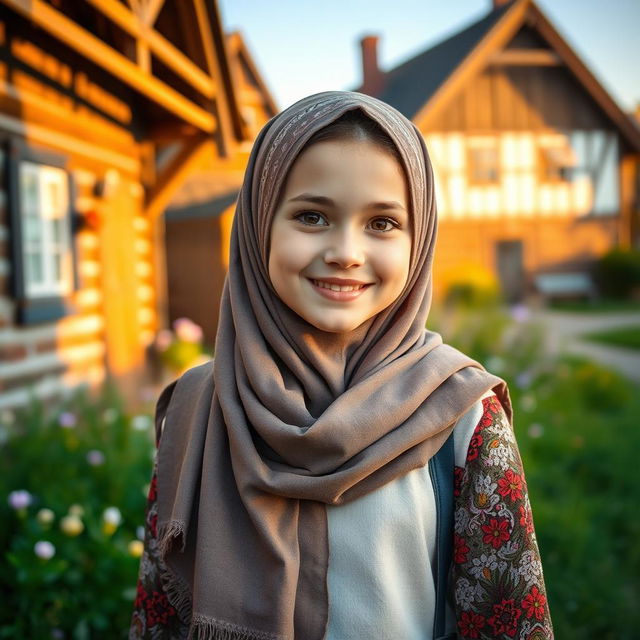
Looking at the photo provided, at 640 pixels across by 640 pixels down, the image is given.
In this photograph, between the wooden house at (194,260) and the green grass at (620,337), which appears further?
the green grass at (620,337)

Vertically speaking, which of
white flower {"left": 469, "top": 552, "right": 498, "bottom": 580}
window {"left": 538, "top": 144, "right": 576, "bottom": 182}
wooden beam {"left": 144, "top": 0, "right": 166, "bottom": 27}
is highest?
window {"left": 538, "top": 144, "right": 576, "bottom": 182}

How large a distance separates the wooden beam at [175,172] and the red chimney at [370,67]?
44.4 feet

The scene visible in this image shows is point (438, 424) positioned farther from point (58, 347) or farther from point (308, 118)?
point (58, 347)

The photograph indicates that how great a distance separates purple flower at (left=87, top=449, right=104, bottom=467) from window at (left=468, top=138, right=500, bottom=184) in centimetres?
1531

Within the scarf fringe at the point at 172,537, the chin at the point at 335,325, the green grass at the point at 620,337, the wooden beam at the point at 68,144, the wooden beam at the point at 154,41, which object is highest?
the wooden beam at the point at 154,41

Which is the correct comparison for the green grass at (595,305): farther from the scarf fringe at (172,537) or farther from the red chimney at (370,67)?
the scarf fringe at (172,537)

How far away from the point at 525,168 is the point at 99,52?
15193 millimetres

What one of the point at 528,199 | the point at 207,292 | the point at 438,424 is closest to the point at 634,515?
the point at 438,424

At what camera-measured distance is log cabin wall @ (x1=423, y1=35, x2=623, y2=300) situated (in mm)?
17188

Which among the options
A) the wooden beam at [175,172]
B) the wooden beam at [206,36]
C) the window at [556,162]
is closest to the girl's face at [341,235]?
the wooden beam at [206,36]

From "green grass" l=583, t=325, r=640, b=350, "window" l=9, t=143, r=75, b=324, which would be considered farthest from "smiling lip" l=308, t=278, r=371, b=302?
"green grass" l=583, t=325, r=640, b=350

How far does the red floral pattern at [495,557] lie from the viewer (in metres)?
1.22

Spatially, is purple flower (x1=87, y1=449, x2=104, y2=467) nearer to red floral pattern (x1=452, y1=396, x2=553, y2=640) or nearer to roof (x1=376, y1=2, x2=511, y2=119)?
red floral pattern (x1=452, y1=396, x2=553, y2=640)

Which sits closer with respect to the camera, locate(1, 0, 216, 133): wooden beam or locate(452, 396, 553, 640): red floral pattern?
locate(452, 396, 553, 640): red floral pattern
